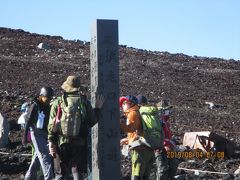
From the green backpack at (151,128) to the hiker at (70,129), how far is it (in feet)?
4.37

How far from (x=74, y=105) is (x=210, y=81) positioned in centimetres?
2232

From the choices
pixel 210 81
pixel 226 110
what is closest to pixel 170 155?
pixel 226 110

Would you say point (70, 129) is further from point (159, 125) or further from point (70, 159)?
point (159, 125)

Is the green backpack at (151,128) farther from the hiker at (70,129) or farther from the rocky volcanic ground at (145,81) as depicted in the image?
the rocky volcanic ground at (145,81)

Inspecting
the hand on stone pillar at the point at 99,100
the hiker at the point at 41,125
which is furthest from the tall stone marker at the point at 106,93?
the hiker at the point at 41,125

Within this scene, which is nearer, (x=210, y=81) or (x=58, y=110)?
(x=58, y=110)

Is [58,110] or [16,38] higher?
[16,38]

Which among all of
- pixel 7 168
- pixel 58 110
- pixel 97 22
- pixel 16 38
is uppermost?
pixel 16 38

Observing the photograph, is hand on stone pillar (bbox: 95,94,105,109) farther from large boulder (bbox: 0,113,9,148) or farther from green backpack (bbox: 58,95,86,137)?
large boulder (bbox: 0,113,9,148)

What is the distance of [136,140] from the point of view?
962 centimetres

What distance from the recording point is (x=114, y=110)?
770 cm

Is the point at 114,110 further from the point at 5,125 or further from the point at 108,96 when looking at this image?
the point at 5,125

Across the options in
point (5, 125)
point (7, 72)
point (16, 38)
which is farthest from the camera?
point (16, 38)

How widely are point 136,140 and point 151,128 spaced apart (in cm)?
28
